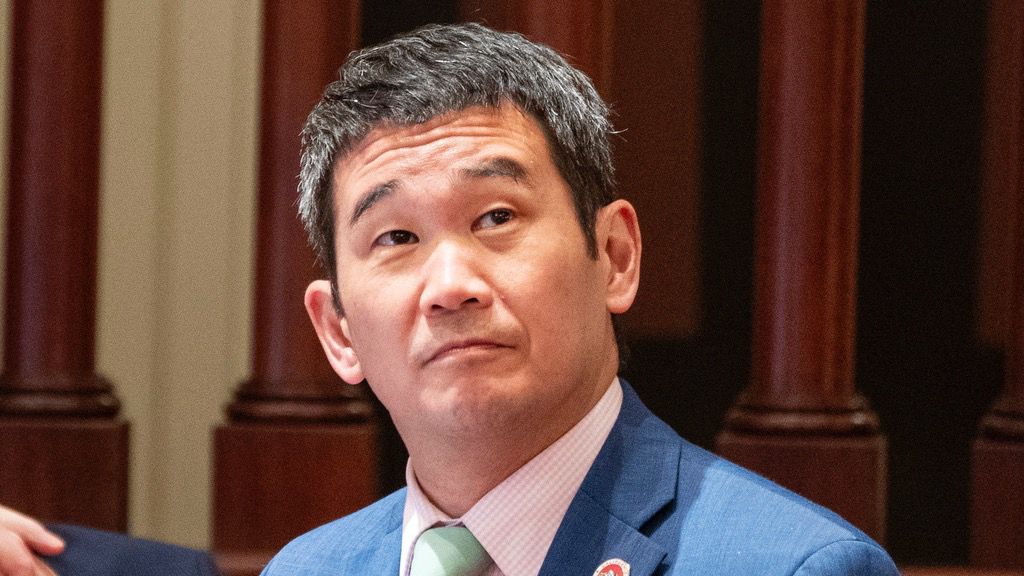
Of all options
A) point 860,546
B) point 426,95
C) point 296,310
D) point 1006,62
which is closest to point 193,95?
point 296,310

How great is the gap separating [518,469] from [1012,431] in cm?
220

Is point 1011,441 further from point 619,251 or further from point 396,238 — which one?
point 396,238

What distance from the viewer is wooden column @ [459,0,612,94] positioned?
11.8 feet

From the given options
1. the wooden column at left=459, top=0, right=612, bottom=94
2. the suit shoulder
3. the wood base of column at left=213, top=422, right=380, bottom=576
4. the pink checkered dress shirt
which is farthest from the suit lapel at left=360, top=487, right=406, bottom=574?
the wooden column at left=459, top=0, right=612, bottom=94

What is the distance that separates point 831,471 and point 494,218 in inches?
78.8

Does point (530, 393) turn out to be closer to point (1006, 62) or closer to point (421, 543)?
point (421, 543)

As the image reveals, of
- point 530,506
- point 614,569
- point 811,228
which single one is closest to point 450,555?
point 530,506

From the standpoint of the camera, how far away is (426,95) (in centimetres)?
183

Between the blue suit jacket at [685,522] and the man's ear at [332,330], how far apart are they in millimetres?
424

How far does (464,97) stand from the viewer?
183 cm

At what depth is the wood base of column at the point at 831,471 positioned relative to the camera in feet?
11.3

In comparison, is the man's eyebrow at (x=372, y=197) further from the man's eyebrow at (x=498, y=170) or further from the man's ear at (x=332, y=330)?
the man's ear at (x=332, y=330)

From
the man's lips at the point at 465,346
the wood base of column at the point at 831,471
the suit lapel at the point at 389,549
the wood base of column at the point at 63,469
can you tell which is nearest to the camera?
the man's lips at the point at 465,346

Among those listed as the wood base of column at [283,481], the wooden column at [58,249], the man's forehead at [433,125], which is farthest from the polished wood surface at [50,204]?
the man's forehead at [433,125]
